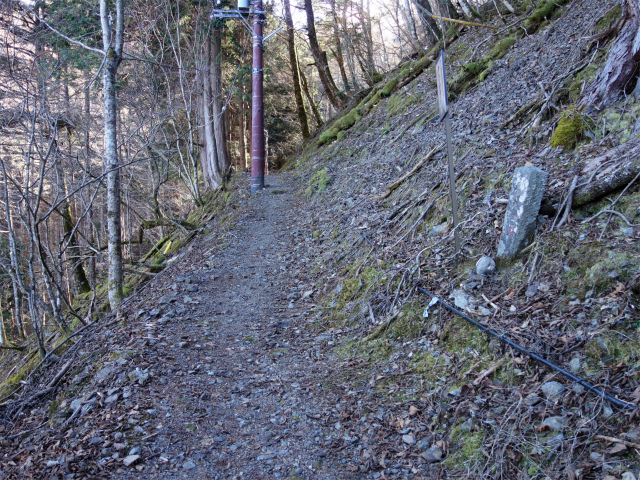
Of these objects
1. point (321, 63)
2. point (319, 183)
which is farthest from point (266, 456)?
point (321, 63)

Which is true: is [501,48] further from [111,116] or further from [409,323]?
[111,116]

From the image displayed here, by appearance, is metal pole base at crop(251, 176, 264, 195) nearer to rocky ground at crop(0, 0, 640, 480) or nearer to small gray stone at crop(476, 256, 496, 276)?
rocky ground at crop(0, 0, 640, 480)

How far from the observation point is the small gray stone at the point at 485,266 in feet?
13.5

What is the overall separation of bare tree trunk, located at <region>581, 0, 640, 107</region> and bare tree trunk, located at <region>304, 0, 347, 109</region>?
13939 mm

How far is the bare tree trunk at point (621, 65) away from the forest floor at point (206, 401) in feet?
14.1

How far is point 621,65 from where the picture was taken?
4.68 meters

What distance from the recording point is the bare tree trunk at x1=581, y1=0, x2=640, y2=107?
15.0ft

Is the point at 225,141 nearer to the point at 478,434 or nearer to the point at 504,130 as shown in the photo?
the point at 504,130

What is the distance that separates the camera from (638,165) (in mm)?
3561

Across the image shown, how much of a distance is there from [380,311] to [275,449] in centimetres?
201

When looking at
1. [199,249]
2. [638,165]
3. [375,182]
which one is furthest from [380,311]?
[199,249]

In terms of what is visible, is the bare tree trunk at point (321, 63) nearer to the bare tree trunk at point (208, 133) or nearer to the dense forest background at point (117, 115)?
the dense forest background at point (117, 115)

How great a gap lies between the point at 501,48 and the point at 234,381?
9.12 metres

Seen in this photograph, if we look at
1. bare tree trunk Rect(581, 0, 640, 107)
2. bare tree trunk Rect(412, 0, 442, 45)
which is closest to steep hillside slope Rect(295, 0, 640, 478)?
bare tree trunk Rect(581, 0, 640, 107)
